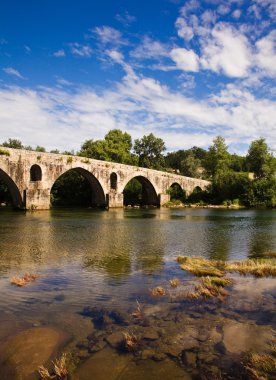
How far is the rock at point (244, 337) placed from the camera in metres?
4.95

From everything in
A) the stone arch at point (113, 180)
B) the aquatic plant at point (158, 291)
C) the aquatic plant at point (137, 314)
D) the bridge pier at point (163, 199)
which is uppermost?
the stone arch at point (113, 180)

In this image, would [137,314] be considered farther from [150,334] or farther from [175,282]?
[175,282]

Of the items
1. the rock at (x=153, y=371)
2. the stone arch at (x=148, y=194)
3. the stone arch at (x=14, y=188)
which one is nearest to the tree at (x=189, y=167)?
the stone arch at (x=148, y=194)

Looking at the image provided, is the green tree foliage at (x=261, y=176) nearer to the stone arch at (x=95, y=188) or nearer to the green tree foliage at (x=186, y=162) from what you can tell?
the stone arch at (x=95, y=188)

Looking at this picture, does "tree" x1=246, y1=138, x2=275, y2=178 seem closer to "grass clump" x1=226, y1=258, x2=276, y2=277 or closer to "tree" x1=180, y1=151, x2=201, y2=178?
"tree" x1=180, y1=151, x2=201, y2=178

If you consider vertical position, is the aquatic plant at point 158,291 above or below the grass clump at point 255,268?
below

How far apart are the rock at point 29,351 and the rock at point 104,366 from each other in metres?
0.58

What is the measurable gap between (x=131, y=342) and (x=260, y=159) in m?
60.5

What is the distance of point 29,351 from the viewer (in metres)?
4.87

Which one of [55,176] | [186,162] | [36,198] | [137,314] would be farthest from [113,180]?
[186,162]

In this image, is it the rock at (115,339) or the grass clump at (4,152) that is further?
the grass clump at (4,152)

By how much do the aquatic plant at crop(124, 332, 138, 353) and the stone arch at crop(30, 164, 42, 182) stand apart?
3156cm

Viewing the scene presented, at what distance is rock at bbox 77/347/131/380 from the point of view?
432 cm

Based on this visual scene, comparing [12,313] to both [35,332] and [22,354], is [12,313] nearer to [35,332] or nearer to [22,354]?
[35,332]
